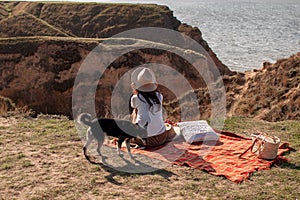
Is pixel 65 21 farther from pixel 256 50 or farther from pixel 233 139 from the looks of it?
pixel 233 139

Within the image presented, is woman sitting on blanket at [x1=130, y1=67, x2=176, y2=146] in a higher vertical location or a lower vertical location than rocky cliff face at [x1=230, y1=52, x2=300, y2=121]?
higher

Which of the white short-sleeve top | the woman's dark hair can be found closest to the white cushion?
the white short-sleeve top

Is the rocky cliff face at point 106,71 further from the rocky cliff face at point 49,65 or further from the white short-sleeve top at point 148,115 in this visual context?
the white short-sleeve top at point 148,115

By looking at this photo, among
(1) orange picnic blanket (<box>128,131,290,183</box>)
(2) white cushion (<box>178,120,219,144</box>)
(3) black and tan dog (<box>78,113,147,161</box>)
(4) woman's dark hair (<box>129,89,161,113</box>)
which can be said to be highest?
(4) woman's dark hair (<box>129,89,161,113</box>)

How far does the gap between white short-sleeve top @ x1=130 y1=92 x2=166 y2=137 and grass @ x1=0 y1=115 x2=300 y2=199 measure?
3.31ft

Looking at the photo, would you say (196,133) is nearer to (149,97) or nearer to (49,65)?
(149,97)

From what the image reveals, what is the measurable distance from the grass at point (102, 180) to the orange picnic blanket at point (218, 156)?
0.17 metres

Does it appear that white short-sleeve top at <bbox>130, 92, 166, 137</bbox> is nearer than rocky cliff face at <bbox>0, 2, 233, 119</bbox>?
Yes

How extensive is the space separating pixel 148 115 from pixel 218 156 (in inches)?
61.7

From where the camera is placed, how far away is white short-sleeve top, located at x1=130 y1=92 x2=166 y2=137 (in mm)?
6633

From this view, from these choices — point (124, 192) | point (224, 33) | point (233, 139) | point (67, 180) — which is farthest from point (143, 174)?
point (224, 33)

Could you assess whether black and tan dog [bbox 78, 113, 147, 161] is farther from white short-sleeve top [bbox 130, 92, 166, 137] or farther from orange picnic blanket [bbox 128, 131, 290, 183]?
orange picnic blanket [bbox 128, 131, 290, 183]

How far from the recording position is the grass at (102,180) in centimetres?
523

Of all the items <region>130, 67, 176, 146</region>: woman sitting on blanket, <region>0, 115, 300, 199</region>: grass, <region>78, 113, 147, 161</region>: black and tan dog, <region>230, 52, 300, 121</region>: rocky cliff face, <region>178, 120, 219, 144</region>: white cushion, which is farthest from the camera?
<region>230, 52, 300, 121</region>: rocky cliff face
